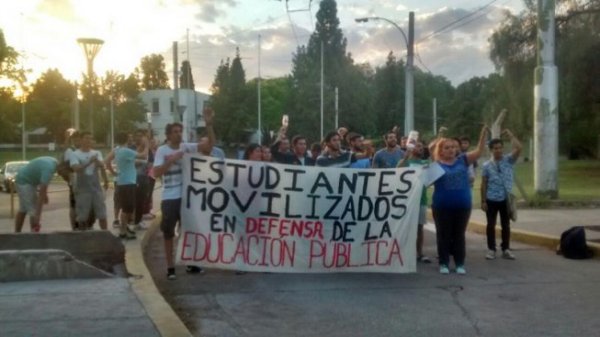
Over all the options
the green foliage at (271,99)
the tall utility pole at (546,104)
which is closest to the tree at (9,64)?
the tall utility pole at (546,104)

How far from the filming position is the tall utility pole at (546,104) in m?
20.1

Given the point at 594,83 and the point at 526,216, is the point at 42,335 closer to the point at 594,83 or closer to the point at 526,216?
the point at 526,216

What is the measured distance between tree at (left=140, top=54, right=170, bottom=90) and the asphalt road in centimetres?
13058

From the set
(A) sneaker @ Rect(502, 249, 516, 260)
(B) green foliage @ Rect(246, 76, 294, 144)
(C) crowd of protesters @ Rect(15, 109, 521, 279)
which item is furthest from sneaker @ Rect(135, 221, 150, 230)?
(B) green foliage @ Rect(246, 76, 294, 144)

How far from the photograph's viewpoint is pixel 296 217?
954 cm

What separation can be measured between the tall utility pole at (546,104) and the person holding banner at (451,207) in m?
11.4

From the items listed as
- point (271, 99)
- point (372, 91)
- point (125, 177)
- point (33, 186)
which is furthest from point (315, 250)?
point (271, 99)

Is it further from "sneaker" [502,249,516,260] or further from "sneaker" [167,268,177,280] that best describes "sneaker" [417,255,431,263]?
"sneaker" [167,268,177,280]

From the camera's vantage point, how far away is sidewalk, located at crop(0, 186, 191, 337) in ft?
20.8

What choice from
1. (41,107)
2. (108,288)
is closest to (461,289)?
(108,288)

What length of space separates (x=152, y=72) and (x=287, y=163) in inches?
5193

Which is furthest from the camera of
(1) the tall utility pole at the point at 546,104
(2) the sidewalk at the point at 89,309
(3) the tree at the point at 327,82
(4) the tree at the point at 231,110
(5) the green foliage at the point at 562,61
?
(3) the tree at the point at 327,82

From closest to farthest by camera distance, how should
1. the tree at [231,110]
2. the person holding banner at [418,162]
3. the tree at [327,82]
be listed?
the person holding banner at [418,162] < the tree at [231,110] < the tree at [327,82]

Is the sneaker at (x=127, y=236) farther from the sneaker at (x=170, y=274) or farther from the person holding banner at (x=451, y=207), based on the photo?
the person holding banner at (x=451, y=207)
